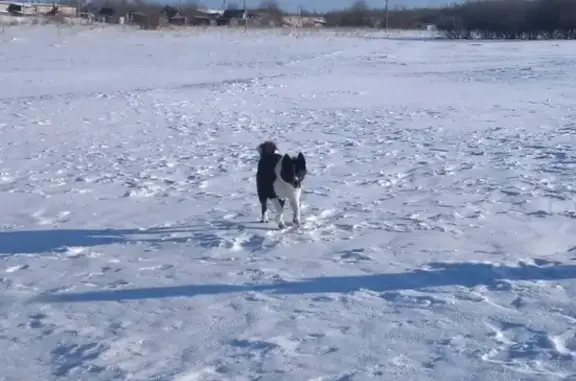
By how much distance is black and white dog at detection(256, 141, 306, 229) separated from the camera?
7840mm

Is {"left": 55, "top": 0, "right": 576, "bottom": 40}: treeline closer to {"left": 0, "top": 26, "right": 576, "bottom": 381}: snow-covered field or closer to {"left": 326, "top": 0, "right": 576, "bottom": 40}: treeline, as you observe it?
{"left": 326, "top": 0, "right": 576, "bottom": 40}: treeline

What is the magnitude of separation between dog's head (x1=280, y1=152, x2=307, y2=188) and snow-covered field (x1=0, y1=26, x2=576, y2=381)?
1.67 ft

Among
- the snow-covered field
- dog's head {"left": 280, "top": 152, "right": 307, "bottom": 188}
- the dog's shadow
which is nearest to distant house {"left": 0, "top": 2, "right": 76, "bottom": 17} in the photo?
the snow-covered field

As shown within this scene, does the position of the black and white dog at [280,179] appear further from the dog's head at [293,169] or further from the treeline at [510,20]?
the treeline at [510,20]

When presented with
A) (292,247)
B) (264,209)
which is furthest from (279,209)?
(292,247)

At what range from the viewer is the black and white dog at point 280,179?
7840 millimetres

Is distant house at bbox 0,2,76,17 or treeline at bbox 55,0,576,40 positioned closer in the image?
treeline at bbox 55,0,576,40

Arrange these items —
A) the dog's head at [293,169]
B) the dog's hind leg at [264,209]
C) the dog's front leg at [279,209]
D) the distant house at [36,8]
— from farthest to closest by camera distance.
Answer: the distant house at [36,8] < the dog's hind leg at [264,209] < the dog's front leg at [279,209] < the dog's head at [293,169]

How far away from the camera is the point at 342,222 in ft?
27.3

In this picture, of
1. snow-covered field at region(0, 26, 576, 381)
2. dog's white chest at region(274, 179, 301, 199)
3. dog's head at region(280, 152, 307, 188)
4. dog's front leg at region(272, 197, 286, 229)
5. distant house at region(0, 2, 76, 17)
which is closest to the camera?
snow-covered field at region(0, 26, 576, 381)

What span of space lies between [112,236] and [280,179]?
1648 mm

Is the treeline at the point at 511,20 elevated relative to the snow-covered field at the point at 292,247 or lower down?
elevated

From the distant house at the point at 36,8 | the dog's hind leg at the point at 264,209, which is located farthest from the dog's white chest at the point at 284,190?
the distant house at the point at 36,8

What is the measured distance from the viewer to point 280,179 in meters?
7.91
